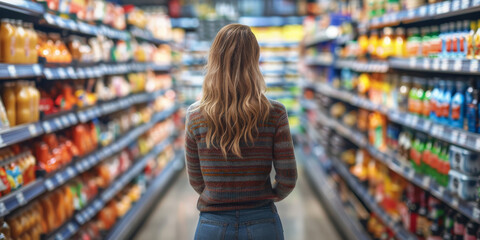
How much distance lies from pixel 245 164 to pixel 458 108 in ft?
4.73

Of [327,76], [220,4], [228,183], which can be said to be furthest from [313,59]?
[228,183]

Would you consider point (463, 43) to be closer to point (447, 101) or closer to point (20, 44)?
point (447, 101)

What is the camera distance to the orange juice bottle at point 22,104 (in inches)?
114

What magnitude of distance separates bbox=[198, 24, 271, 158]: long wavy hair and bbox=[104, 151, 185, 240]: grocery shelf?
267cm

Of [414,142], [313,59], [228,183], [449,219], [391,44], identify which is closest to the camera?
[228,183]

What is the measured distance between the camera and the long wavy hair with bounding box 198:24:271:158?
74.7 inches

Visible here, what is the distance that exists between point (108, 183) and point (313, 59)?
4224 mm

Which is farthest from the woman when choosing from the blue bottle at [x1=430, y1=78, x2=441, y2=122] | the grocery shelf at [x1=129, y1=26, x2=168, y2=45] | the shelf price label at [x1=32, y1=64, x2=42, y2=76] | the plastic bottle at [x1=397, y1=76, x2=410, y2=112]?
the grocery shelf at [x1=129, y1=26, x2=168, y2=45]

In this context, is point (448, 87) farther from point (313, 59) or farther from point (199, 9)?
point (199, 9)

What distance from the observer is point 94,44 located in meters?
4.36

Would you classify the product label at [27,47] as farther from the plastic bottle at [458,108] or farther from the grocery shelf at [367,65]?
the grocery shelf at [367,65]

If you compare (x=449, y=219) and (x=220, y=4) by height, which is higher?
(x=220, y=4)

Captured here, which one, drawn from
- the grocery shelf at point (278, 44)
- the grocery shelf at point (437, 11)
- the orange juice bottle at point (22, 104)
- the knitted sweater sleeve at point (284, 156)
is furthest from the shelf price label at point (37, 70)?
the grocery shelf at point (278, 44)

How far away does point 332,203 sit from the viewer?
5516 millimetres
